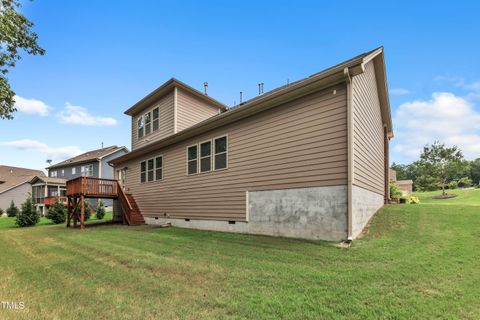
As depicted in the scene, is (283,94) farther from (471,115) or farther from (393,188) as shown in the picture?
(471,115)

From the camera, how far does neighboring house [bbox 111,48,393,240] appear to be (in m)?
6.78

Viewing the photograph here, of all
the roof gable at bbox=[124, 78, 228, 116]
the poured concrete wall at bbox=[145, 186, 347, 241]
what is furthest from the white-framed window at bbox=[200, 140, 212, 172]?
→ the roof gable at bbox=[124, 78, 228, 116]

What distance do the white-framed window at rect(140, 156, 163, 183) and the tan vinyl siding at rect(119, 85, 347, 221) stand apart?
118 cm

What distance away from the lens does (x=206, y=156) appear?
36.6ft

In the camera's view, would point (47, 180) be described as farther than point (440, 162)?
Yes

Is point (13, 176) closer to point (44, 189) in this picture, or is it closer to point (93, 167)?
point (44, 189)

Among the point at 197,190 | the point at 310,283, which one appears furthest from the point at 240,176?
the point at 310,283

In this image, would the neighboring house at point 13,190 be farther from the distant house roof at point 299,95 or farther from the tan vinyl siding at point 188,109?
the tan vinyl siding at point 188,109

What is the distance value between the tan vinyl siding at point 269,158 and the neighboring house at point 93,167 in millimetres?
19717

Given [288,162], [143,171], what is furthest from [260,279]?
[143,171]

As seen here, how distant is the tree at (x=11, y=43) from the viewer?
793 cm

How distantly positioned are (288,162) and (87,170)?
29698 mm

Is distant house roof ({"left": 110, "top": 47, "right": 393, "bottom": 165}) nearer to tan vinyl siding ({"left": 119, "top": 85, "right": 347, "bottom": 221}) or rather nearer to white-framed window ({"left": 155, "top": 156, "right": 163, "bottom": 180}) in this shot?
tan vinyl siding ({"left": 119, "top": 85, "right": 347, "bottom": 221})

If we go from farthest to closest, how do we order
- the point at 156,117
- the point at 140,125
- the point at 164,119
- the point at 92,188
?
1. the point at 140,125
2. the point at 156,117
3. the point at 164,119
4. the point at 92,188
